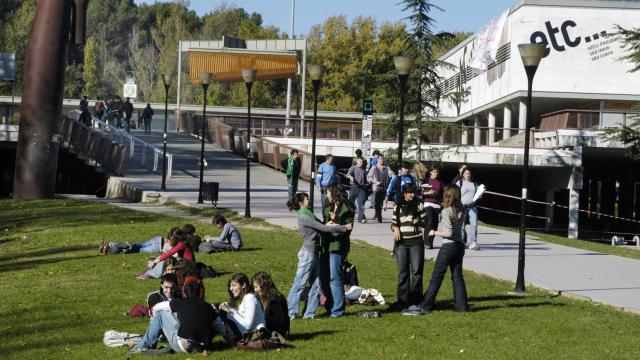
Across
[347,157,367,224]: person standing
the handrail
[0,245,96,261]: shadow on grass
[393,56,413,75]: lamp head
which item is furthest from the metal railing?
[393,56,413,75]: lamp head

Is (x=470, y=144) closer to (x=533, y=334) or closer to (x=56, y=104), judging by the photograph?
(x=56, y=104)

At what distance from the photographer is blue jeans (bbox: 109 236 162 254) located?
20.4m

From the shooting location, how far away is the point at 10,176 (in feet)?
163

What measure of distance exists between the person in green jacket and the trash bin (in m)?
16.5

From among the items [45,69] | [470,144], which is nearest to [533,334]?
[45,69]

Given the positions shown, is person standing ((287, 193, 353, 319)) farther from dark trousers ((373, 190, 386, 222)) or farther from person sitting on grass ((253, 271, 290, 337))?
dark trousers ((373, 190, 386, 222))

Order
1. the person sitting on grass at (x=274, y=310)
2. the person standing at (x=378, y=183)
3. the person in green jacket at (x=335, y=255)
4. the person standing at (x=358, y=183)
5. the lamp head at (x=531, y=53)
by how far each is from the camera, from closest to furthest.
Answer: the person sitting on grass at (x=274, y=310)
the person in green jacket at (x=335, y=255)
the lamp head at (x=531, y=53)
the person standing at (x=358, y=183)
the person standing at (x=378, y=183)

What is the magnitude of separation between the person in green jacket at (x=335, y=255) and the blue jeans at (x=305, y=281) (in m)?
0.11

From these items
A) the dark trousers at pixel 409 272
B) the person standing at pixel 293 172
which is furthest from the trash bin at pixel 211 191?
the dark trousers at pixel 409 272

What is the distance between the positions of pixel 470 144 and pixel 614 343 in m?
36.2

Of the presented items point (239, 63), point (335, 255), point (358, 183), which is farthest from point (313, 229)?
point (239, 63)

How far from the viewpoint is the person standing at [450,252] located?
13.8 m

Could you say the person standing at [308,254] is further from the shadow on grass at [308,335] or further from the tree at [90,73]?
the tree at [90,73]

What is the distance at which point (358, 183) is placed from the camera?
26484mm
